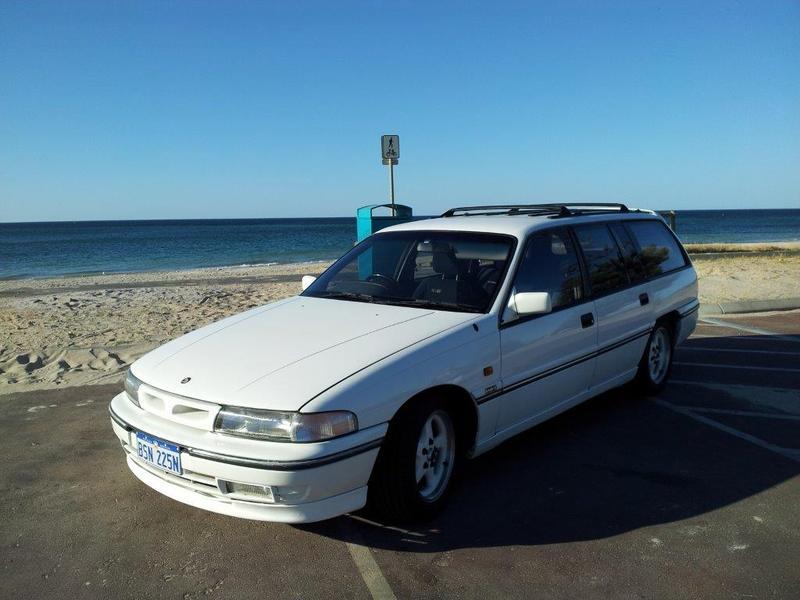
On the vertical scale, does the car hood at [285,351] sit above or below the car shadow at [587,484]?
above

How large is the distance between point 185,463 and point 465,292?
1.95 meters

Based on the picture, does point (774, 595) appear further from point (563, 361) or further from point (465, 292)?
point (465, 292)

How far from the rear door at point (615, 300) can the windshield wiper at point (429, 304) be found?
127 centimetres

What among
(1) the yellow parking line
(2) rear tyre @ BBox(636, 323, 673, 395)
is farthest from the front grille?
(2) rear tyre @ BBox(636, 323, 673, 395)

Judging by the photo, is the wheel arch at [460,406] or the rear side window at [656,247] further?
the rear side window at [656,247]

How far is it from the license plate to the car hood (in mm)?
271

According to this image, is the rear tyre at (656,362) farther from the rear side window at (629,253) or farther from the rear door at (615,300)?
the rear side window at (629,253)

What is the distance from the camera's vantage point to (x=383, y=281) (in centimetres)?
464

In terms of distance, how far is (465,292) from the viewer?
4.18 m

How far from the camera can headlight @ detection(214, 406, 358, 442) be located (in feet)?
9.87

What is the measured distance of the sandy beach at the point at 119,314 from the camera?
23.5ft

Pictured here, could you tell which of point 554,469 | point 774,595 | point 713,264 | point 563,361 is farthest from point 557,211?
point 713,264

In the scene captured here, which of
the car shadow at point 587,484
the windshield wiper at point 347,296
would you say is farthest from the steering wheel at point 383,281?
the car shadow at point 587,484

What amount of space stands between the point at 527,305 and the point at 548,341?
1.50ft
